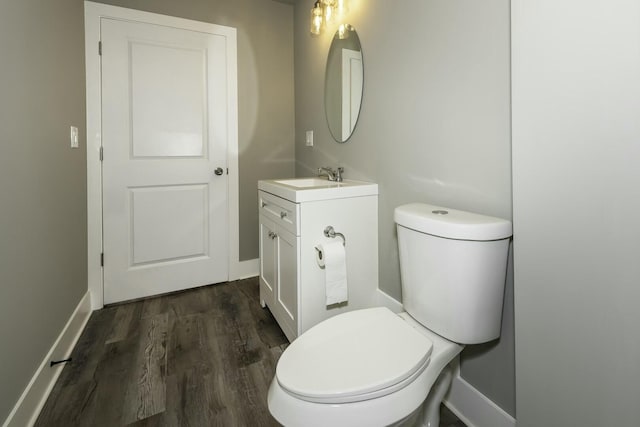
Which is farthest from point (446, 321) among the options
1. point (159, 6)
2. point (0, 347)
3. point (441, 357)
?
point (159, 6)

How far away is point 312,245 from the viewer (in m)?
1.44

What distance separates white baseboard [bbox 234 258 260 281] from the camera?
2508 mm

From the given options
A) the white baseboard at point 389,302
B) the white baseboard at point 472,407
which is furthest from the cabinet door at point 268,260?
the white baseboard at point 472,407

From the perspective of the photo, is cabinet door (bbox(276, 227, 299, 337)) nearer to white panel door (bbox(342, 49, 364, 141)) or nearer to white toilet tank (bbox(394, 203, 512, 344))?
white toilet tank (bbox(394, 203, 512, 344))

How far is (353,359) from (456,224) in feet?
1.57

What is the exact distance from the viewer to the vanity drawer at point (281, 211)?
1418 millimetres

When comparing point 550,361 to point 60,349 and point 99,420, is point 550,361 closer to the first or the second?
point 99,420

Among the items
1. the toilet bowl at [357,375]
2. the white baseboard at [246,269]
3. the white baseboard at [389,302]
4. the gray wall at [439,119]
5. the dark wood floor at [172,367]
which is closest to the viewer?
the toilet bowl at [357,375]

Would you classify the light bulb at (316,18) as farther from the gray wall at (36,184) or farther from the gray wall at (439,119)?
the gray wall at (36,184)

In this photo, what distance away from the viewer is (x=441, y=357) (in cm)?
93

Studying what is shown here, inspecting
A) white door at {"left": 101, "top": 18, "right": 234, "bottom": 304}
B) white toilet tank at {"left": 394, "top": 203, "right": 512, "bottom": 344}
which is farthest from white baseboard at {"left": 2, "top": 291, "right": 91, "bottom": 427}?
Answer: white toilet tank at {"left": 394, "top": 203, "right": 512, "bottom": 344}

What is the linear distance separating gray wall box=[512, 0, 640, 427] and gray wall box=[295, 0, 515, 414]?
15cm

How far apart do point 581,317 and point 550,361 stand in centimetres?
15

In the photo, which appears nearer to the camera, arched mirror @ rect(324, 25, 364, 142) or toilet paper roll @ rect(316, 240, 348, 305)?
toilet paper roll @ rect(316, 240, 348, 305)
